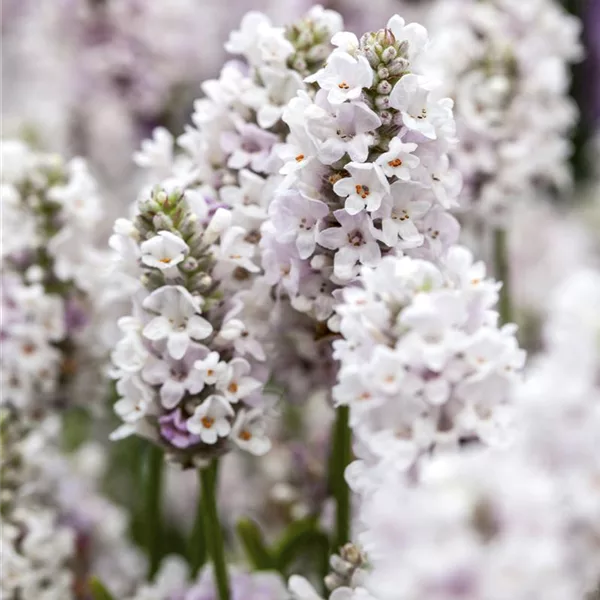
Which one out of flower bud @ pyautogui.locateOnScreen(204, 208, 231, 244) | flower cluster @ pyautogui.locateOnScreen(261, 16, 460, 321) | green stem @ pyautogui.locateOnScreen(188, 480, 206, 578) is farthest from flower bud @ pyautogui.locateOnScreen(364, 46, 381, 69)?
green stem @ pyautogui.locateOnScreen(188, 480, 206, 578)

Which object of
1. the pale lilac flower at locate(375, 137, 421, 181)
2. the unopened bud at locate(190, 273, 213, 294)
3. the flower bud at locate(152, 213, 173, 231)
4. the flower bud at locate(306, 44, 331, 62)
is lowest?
the unopened bud at locate(190, 273, 213, 294)

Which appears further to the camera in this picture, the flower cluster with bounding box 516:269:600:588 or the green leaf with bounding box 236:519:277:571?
the green leaf with bounding box 236:519:277:571

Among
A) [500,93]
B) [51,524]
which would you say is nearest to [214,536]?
[51,524]

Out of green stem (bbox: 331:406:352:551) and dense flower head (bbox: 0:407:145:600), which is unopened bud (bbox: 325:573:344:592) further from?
dense flower head (bbox: 0:407:145:600)

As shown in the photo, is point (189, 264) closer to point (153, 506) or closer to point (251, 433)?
point (251, 433)

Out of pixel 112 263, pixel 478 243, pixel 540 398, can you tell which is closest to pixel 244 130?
pixel 112 263
